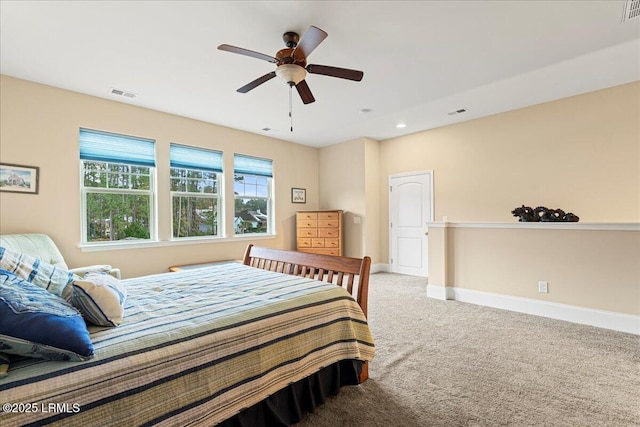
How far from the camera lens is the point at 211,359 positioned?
121 centimetres

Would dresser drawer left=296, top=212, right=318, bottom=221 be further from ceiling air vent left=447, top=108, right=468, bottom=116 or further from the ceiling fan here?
the ceiling fan

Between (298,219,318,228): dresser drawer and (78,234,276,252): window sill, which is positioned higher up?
(298,219,318,228): dresser drawer

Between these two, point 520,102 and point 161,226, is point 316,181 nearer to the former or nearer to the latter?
point 161,226

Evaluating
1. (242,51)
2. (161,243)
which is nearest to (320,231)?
(161,243)

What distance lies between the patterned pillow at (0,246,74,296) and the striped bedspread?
0.34 m

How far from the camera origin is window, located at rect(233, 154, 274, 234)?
5449mm

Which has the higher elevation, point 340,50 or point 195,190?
point 340,50

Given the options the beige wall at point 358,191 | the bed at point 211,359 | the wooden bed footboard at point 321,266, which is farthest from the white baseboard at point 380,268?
the bed at point 211,359

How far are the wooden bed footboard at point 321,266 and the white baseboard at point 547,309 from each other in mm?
2169

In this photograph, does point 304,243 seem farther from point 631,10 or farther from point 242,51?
point 631,10

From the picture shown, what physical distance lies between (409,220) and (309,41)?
4284mm

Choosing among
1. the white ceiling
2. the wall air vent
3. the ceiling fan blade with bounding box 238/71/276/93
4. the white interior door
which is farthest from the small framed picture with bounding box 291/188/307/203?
the ceiling fan blade with bounding box 238/71/276/93

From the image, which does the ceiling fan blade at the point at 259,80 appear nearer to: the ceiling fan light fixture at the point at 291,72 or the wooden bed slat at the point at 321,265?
the ceiling fan light fixture at the point at 291,72

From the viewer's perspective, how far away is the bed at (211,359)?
914mm
